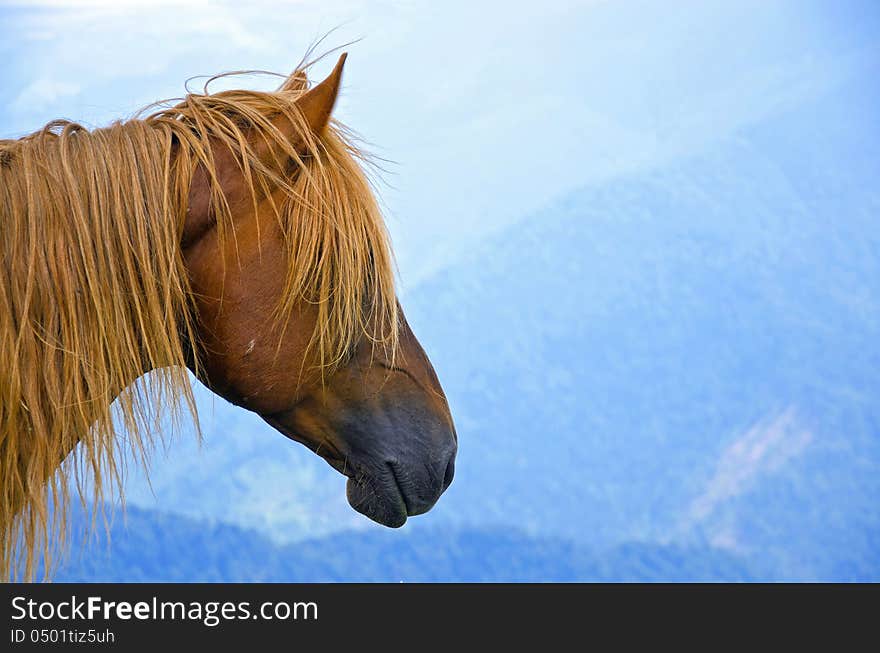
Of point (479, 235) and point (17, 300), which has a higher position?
point (17, 300)

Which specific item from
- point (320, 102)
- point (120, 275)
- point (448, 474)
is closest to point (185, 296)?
point (120, 275)

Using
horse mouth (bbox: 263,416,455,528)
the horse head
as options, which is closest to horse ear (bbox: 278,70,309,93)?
the horse head

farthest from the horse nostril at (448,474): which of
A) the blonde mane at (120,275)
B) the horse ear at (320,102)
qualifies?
the horse ear at (320,102)

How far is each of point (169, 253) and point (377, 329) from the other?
0.68 ft

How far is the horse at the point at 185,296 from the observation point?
74 centimetres

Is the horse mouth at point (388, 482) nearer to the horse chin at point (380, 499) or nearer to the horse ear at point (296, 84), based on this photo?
the horse chin at point (380, 499)

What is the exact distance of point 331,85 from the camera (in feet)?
2.51

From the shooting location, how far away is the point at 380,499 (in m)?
0.87

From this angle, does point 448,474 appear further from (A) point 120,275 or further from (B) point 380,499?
(A) point 120,275
